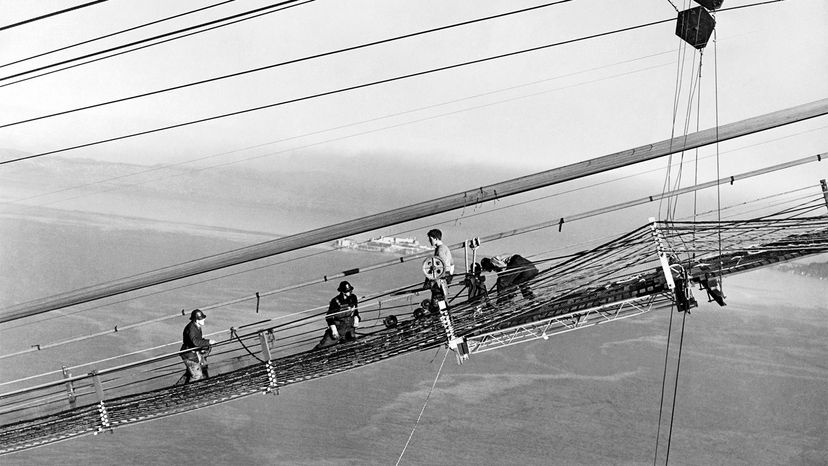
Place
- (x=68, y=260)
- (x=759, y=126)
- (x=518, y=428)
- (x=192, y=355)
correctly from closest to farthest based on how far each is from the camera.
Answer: (x=759, y=126) → (x=192, y=355) → (x=518, y=428) → (x=68, y=260)

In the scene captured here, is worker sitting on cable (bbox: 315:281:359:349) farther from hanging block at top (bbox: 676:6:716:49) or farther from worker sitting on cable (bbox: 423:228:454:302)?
hanging block at top (bbox: 676:6:716:49)

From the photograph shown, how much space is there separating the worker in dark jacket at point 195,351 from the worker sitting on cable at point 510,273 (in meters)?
2.54

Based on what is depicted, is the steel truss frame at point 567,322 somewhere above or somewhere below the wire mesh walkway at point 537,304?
below

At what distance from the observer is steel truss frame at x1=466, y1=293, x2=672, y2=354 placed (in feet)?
19.6

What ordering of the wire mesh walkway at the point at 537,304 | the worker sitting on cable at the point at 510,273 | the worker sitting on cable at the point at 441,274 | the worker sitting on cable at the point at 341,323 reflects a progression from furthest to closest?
the worker sitting on cable at the point at 341,323, the worker sitting on cable at the point at 441,274, the worker sitting on cable at the point at 510,273, the wire mesh walkway at the point at 537,304

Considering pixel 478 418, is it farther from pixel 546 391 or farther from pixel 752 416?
pixel 752 416

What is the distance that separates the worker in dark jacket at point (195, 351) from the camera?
6805 millimetres

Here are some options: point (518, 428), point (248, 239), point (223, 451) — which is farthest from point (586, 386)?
point (248, 239)

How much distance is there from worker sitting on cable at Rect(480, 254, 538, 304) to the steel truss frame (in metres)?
0.26

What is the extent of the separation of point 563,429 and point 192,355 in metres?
22.1

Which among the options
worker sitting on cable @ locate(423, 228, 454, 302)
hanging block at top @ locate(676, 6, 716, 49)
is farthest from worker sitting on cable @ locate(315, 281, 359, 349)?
hanging block at top @ locate(676, 6, 716, 49)

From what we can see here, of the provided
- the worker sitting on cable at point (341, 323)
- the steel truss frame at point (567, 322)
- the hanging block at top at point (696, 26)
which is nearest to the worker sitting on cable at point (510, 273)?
the steel truss frame at point (567, 322)

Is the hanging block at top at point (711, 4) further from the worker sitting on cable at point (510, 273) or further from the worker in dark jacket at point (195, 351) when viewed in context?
the worker in dark jacket at point (195, 351)

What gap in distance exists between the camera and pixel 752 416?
28688mm
